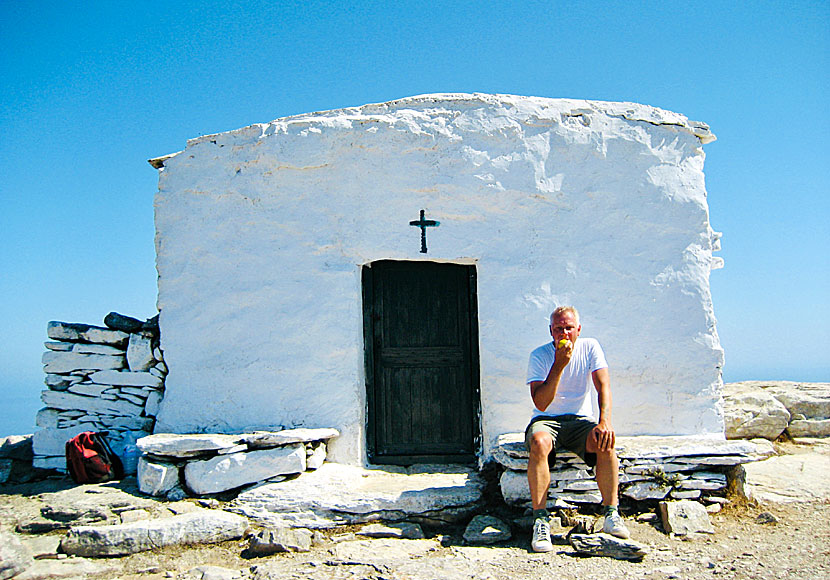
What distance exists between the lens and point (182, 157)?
6.02 m

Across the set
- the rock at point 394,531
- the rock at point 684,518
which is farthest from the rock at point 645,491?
the rock at point 394,531

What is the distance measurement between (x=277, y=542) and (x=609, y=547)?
2.09m

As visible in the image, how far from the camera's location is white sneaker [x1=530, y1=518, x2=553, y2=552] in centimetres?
414

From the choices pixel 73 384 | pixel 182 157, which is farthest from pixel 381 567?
pixel 182 157

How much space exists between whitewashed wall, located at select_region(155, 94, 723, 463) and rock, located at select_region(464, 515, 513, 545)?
966mm

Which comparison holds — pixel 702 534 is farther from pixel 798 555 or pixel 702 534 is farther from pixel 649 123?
pixel 649 123

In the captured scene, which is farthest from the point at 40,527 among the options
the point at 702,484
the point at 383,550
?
the point at 702,484

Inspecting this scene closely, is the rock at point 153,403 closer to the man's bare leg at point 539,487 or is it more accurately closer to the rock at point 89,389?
the rock at point 89,389

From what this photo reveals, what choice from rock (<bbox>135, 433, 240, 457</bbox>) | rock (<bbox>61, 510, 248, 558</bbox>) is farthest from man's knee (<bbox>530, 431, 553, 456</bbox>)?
rock (<bbox>135, 433, 240, 457</bbox>)

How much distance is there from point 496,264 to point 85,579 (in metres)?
3.70

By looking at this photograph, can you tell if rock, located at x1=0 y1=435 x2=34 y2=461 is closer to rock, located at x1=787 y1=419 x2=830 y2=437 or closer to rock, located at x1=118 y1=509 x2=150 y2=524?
rock, located at x1=118 y1=509 x2=150 y2=524

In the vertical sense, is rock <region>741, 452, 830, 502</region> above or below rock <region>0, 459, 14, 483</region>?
below

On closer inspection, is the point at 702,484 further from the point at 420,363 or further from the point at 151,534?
the point at 151,534

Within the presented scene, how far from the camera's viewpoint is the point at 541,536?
13.7 ft
